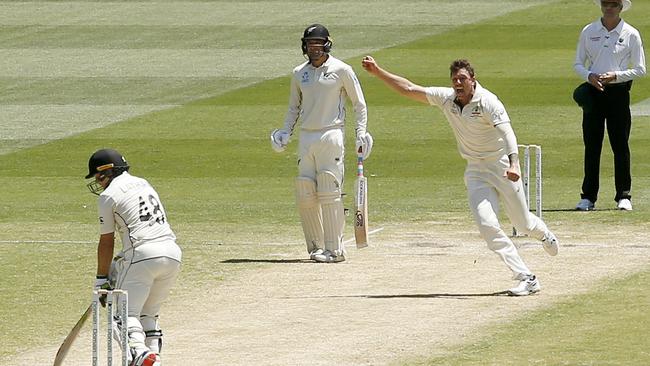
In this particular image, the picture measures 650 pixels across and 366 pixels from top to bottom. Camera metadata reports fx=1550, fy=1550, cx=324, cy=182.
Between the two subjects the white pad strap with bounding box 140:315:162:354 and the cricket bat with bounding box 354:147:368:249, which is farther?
the cricket bat with bounding box 354:147:368:249

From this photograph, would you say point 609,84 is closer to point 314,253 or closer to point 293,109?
point 293,109

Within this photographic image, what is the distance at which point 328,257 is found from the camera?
1363cm

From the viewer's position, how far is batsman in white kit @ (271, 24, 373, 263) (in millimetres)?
A: 13453

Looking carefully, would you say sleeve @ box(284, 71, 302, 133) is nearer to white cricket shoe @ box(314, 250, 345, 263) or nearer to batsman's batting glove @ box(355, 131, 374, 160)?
batsman's batting glove @ box(355, 131, 374, 160)

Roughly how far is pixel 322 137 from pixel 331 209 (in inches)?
25.7

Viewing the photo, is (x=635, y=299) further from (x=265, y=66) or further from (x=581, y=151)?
(x=265, y=66)

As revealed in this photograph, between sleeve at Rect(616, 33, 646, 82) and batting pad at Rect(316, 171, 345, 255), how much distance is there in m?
3.83

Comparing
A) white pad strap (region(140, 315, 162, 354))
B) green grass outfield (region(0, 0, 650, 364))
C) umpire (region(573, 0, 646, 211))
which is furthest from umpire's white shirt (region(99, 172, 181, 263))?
umpire (region(573, 0, 646, 211))

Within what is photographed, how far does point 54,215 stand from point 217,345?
282 inches

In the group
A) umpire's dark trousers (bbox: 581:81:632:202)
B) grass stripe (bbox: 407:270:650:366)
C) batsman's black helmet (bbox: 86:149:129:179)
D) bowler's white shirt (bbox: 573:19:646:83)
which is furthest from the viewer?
umpire's dark trousers (bbox: 581:81:632:202)

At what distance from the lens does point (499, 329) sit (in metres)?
10.5

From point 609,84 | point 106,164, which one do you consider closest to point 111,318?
point 106,164

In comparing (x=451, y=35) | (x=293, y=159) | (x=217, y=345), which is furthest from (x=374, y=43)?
(x=217, y=345)

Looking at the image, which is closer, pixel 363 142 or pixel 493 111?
pixel 493 111
